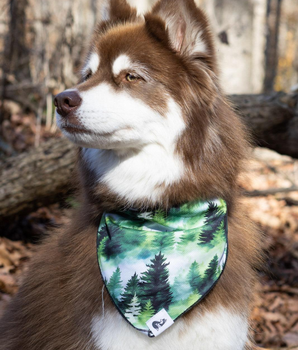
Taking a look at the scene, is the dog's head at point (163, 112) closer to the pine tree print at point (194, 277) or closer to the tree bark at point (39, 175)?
the pine tree print at point (194, 277)

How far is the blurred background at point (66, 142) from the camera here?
13.5ft

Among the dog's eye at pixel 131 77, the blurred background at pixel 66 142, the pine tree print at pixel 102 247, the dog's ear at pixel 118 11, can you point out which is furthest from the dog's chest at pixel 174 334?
the dog's ear at pixel 118 11

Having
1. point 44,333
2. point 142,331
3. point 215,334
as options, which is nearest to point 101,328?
point 142,331

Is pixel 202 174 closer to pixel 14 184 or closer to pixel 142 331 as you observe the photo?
pixel 142 331

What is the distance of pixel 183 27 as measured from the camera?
243cm

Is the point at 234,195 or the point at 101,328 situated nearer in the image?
the point at 101,328

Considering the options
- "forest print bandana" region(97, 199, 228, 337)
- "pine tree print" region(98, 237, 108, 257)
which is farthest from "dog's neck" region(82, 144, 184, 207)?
"pine tree print" region(98, 237, 108, 257)

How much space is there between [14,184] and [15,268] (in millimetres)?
829

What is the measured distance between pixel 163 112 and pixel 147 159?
0.28 meters

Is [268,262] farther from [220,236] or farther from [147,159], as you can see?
[147,159]

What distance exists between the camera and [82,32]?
8.05 metres

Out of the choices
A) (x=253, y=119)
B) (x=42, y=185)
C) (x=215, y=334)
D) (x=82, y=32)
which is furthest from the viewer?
(x=82, y=32)

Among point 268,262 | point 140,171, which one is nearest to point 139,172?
point 140,171

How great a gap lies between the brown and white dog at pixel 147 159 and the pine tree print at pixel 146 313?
72mm
